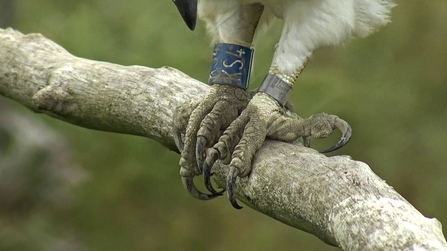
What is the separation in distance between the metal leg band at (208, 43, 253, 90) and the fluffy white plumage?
0.38ft

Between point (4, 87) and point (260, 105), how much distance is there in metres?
1.21

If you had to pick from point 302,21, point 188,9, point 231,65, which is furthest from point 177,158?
point 188,9

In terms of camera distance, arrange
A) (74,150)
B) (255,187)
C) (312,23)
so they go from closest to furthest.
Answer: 1. (255,187)
2. (312,23)
3. (74,150)

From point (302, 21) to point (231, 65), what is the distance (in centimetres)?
30

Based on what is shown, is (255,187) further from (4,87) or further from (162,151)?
(162,151)

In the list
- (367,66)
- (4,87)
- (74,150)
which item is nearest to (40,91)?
(4,87)

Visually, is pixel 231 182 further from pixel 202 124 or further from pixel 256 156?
pixel 202 124

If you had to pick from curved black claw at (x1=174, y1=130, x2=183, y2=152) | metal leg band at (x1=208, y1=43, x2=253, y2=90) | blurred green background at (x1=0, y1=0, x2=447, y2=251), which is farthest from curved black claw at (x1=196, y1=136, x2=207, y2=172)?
blurred green background at (x1=0, y1=0, x2=447, y2=251)

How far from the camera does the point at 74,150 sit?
4273 mm

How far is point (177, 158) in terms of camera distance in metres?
4.08

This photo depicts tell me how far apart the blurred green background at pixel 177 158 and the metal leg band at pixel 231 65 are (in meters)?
1.63

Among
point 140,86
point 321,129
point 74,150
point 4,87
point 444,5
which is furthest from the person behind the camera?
point 74,150

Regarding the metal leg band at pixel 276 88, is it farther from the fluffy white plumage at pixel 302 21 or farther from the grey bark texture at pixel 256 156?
the grey bark texture at pixel 256 156

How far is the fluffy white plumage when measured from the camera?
2299mm
